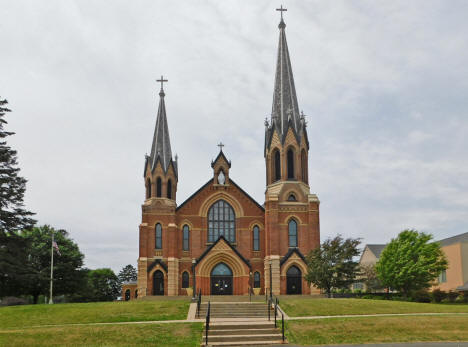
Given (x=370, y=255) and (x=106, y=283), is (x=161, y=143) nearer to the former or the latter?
(x=106, y=283)

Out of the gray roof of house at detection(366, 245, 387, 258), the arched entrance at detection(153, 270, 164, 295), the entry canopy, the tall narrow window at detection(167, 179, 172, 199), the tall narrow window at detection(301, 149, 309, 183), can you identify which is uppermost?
the tall narrow window at detection(301, 149, 309, 183)

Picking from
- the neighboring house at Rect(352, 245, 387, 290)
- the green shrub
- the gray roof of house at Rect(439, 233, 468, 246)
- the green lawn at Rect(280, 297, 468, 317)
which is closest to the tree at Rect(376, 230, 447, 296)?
the green shrub

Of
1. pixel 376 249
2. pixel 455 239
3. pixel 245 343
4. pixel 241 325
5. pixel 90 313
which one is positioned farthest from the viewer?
pixel 376 249

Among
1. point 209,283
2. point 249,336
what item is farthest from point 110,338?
point 209,283

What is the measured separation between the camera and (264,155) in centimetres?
5500

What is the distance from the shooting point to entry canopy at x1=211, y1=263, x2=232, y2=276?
161ft

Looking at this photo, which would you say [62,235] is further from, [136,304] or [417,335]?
[417,335]

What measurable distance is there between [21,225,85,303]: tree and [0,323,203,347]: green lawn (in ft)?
93.4

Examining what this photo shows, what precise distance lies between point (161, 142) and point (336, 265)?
24.1 metres

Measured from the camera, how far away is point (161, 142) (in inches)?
2189

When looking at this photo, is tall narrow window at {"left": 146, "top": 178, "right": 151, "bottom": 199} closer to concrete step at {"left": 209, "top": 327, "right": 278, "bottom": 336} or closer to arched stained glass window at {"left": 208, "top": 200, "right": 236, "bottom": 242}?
arched stained glass window at {"left": 208, "top": 200, "right": 236, "bottom": 242}

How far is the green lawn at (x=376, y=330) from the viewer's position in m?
23.4

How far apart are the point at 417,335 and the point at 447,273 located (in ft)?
132

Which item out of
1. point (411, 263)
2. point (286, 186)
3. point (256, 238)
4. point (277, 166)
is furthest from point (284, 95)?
point (411, 263)
